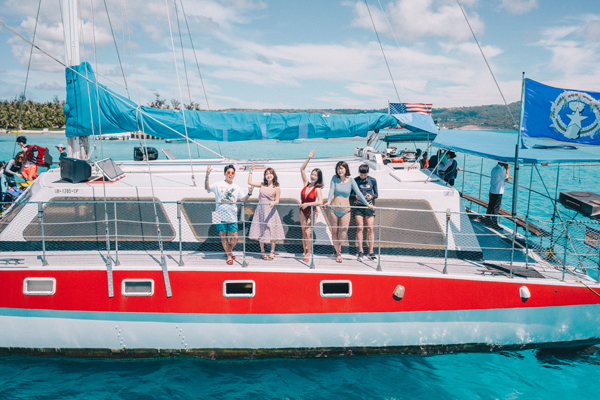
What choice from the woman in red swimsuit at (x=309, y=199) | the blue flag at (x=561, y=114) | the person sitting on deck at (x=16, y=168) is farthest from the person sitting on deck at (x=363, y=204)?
the person sitting on deck at (x=16, y=168)

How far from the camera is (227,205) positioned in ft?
18.7

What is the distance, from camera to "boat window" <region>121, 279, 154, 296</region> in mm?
5582

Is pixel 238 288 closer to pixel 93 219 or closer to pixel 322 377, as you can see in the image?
pixel 322 377

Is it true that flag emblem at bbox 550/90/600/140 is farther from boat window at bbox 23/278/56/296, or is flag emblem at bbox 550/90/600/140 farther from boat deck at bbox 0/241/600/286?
boat window at bbox 23/278/56/296

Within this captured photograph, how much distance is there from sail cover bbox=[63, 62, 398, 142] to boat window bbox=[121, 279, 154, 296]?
2.65 metres

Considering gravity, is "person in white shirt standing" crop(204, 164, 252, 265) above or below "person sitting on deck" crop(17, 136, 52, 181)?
below

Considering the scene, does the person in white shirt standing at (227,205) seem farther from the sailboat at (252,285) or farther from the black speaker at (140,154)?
the black speaker at (140,154)

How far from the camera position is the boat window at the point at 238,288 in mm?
5613

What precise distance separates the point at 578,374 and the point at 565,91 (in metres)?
4.15

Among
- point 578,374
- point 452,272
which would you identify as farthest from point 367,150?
point 578,374

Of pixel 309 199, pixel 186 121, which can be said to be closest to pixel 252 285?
pixel 309 199

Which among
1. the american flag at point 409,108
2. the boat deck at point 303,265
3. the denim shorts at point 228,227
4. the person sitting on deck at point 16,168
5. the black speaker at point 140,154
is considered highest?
the american flag at point 409,108

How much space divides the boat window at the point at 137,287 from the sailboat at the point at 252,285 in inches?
0.6

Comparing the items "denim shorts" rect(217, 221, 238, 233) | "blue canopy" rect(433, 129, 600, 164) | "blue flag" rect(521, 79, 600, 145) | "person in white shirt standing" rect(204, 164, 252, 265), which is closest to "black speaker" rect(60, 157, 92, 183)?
"person in white shirt standing" rect(204, 164, 252, 265)
